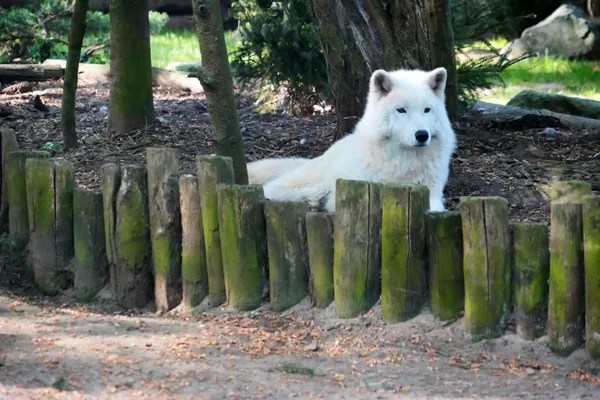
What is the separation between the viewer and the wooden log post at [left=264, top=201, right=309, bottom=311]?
4910 millimetres

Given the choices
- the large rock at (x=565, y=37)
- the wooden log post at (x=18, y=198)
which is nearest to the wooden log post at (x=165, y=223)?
the wooden log post at (x=18, y=198)

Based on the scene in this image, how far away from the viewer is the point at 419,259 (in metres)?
4.60

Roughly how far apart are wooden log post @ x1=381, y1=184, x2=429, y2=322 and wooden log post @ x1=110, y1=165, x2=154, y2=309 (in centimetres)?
168

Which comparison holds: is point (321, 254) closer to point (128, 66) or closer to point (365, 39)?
point (365, 39)

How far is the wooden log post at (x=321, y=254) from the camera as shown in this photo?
4.82 metres

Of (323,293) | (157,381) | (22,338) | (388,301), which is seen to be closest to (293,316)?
(323,293)

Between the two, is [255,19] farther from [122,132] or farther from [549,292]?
[549,292]

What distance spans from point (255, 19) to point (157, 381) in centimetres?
712

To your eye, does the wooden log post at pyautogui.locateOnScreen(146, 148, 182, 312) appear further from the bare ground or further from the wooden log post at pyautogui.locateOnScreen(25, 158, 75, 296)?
the wooden log post at pyautogui.locateOnScreen(25, 158, 75, 296)

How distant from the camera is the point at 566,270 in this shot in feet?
13.8

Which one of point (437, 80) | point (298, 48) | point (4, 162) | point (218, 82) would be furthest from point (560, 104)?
point (4, 162)

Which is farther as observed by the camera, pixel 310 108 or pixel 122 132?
pixel 310 108

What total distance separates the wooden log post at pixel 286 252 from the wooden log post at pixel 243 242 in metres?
0.09

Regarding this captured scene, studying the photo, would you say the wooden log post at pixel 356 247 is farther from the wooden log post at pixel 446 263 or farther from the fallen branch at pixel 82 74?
the fallen branch at pixel 82 74
